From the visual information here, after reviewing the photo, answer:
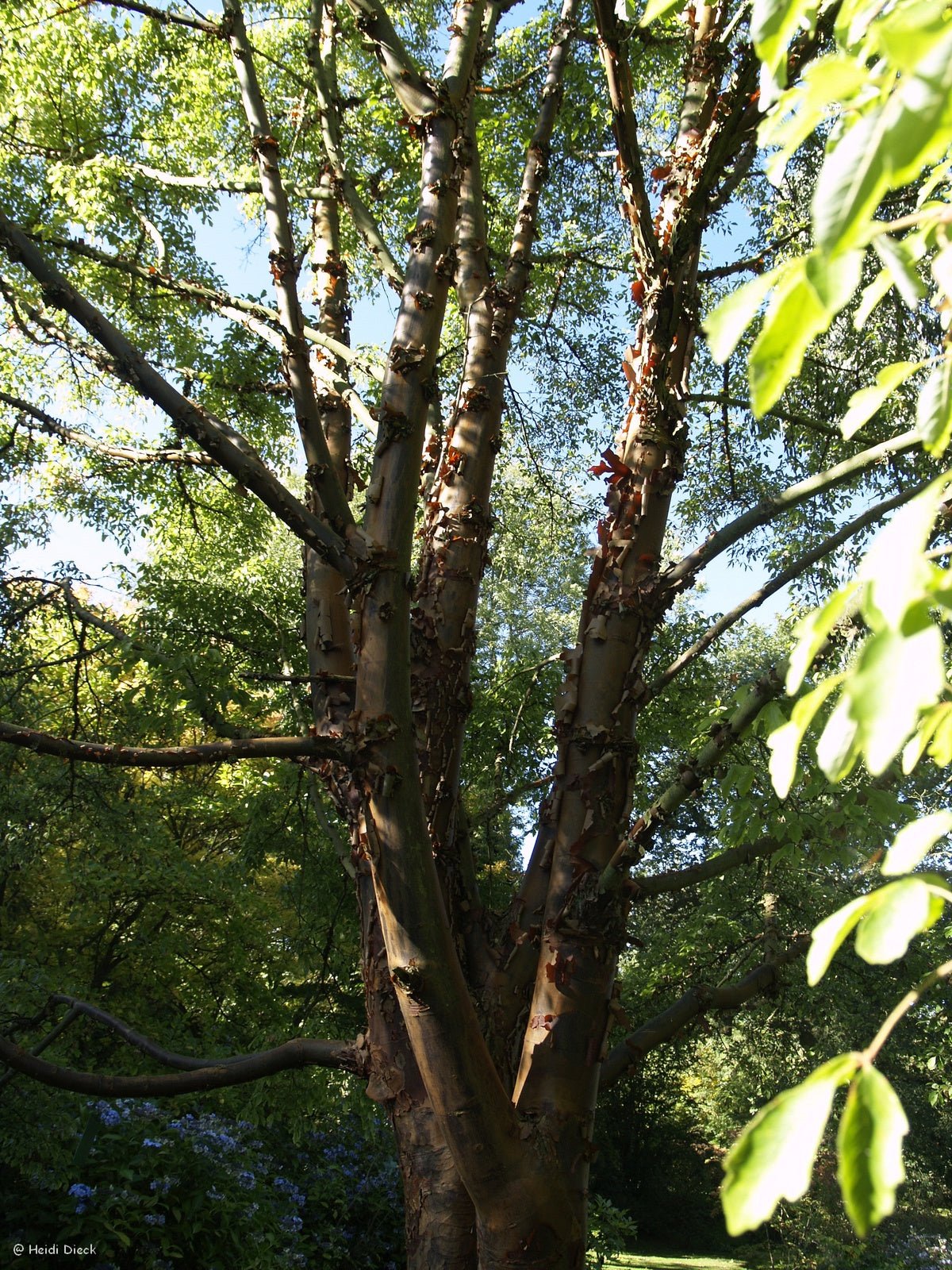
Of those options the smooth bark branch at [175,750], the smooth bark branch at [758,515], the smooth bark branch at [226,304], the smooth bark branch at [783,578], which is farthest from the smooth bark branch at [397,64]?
the smooth bark branch at [175,750]

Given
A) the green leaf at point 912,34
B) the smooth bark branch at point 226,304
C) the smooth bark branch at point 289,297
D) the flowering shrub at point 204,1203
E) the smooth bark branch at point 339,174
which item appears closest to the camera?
the green leaf at point 912,34

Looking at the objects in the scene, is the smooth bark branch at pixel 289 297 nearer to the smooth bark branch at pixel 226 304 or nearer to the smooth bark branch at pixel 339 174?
the smooth bark branch at pixel 226 304

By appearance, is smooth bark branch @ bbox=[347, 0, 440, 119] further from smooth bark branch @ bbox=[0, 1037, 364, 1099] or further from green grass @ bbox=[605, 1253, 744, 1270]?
green grass @ bbox=[605, 1253, 744, 1270]

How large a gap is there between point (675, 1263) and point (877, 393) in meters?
13.7

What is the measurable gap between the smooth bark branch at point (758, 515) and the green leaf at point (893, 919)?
1.72 metres

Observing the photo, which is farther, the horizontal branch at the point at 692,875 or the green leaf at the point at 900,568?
the horizontal branch at the point at 692,875

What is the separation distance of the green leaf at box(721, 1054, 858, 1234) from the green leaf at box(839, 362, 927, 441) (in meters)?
0.55

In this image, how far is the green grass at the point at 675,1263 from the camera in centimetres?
1079

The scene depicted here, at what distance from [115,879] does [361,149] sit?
575 cm

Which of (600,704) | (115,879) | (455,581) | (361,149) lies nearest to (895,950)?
(600,704)

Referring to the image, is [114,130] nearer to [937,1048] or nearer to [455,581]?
[455,581]

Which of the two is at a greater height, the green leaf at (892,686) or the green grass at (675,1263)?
the green grass at (675,1263)

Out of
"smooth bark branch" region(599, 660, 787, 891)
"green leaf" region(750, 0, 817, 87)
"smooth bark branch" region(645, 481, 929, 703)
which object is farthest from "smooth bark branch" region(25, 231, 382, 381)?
"green leaf" region(750, 0, 817, 87)

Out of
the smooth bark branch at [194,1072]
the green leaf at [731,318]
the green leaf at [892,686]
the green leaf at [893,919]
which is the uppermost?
the smooth bark branch at [194,1072]
